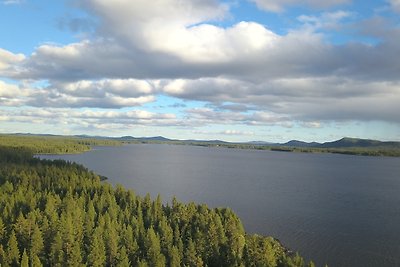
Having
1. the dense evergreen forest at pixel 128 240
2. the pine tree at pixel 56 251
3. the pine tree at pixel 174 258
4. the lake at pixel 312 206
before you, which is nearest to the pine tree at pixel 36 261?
the dense evergreen forest at pixel 128 240

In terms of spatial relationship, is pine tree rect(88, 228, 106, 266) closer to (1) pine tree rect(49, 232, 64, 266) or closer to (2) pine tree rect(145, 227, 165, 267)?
(1) pine tree rect(49, 232, 64, 266)

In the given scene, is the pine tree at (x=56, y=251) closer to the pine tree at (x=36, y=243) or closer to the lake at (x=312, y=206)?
the pine tree at (x=36, y=243)

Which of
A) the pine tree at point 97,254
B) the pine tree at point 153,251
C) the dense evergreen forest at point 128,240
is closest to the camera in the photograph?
the pine tree at point 153,251

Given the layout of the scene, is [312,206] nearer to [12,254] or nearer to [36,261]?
[36,261]

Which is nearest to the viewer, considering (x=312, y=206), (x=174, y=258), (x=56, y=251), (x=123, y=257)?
(x=174, y=258)

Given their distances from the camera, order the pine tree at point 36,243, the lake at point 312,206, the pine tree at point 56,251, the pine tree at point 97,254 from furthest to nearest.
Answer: the lake at point 312,206 < the pine tree at point 36,243 < the pine tree at point 56,251 < the pine tree at point 97,254

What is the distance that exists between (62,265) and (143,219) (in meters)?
25.3

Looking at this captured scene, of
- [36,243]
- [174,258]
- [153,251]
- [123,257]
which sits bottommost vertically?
[123,257]

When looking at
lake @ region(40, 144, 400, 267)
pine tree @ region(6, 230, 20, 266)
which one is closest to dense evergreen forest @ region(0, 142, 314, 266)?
pine tree @ region(6, 230, 20, 266)

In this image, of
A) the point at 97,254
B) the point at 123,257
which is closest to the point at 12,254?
the point at 97,254

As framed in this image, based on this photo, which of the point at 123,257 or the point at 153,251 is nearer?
the point at 123,257

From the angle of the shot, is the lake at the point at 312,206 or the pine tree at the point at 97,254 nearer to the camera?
the pine tree at the point at 97,254

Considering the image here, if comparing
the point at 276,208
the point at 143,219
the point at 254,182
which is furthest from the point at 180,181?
the point at 143,219

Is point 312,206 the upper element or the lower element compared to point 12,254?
upper
